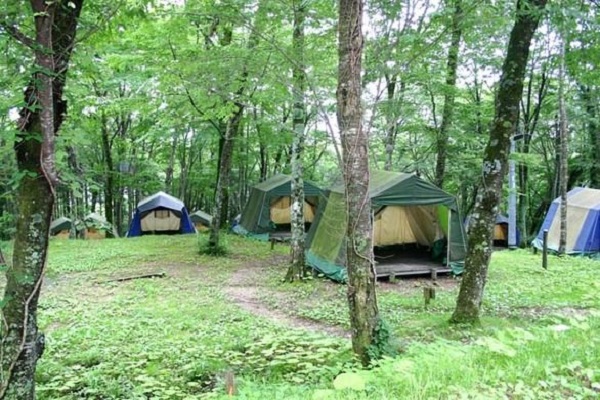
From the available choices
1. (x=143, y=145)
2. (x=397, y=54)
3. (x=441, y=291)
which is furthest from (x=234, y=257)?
(x=143, y=145)

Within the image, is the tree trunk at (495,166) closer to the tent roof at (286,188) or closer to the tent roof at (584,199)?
the tent roof at (584,199)

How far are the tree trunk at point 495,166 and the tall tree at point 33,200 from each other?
13.1 feet

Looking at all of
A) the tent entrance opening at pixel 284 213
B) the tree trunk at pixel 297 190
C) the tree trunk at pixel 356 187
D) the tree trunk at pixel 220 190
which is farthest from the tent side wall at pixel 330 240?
the tent entrance opening at pixel 284 213

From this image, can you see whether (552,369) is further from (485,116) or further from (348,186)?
(485,116)

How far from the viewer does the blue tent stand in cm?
1616

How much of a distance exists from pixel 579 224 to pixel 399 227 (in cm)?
477

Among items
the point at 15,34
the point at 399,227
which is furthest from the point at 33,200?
the point at 399,227

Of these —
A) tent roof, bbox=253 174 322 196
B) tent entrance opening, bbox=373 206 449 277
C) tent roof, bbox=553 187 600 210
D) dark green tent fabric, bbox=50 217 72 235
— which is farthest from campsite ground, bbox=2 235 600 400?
dark green tent fabric, bbox=50 217 72 235

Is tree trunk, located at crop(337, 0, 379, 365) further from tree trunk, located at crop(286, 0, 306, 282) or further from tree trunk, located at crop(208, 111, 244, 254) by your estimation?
tree trunk, located at crop(208, 111, 244, 254)

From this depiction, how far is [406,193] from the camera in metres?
8.25

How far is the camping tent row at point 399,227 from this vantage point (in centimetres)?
818

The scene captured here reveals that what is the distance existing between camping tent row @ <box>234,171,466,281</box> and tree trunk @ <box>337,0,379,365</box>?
355 centimetres

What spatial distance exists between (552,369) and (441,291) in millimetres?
5290

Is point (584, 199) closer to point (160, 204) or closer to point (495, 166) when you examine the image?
point (495, 166)
